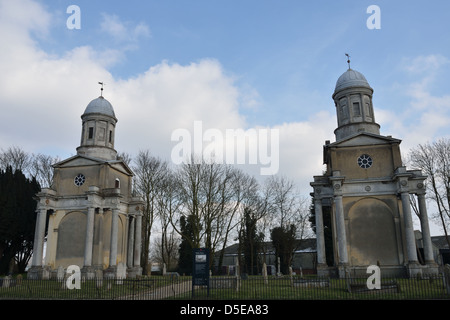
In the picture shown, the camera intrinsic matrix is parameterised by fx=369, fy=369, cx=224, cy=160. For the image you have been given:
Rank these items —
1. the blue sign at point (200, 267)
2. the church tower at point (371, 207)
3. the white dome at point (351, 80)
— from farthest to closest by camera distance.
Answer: the white dome at point (351, 80), the church tower at point (371, 207), the blue sign at point (200, 267)

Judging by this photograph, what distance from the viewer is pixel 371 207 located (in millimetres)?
28531

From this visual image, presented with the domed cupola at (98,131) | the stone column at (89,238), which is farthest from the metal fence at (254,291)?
the domed cupola at (98,131)

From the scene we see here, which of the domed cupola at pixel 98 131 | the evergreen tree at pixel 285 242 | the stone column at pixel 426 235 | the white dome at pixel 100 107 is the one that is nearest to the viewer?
the stone column at pixel 426 235

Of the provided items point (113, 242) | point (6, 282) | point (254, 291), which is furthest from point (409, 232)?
point (6, 282)

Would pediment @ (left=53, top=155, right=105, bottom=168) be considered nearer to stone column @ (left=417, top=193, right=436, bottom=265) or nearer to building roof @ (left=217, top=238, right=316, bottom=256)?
building roof @ (left=217, top=238, right=316, bottom=256)

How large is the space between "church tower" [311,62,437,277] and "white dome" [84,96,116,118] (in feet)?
71.7

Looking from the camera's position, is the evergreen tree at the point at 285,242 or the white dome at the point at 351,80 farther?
the evergreen tree at the point at 285,242

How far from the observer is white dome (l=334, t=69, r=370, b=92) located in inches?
1314

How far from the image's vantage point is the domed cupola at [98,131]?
36.4m

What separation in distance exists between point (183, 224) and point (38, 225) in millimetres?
18130

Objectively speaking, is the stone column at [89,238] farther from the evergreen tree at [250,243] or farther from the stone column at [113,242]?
the evergreen tree at [250,243]

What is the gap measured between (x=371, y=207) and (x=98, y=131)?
2631 cm

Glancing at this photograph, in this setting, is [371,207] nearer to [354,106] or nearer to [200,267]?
[354,106]

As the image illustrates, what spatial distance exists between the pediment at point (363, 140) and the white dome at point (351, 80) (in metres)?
5.89
